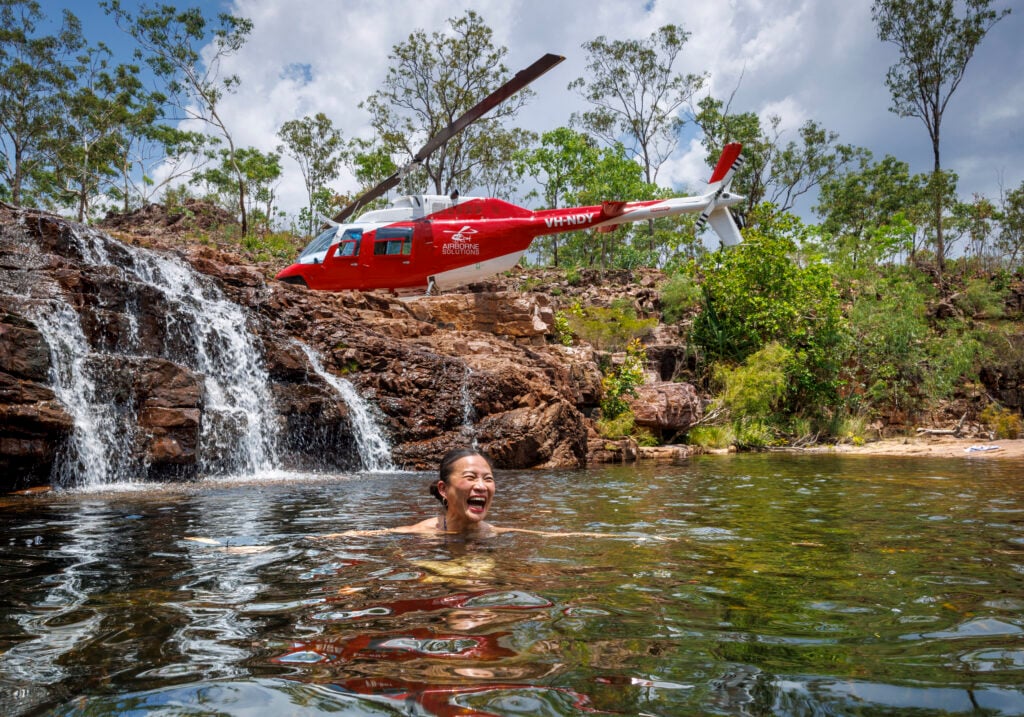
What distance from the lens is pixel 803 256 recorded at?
26.3m

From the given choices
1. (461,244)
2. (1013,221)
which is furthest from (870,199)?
(461,244)

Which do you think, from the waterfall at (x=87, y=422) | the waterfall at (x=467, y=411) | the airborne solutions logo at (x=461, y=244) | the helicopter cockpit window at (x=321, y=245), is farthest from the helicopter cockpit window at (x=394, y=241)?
the waterfall at (x=87, y=422)

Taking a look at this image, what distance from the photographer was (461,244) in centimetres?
1805

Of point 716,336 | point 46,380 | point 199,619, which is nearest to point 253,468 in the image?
point 46,380

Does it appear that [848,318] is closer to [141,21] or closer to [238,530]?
[238,530]

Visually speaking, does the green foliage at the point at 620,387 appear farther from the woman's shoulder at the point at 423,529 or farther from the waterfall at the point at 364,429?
the woman's shoulder at the point at 423,529

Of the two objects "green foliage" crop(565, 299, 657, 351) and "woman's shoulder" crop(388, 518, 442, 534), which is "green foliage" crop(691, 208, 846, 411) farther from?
"woman's shoulder" crop(388, 518, 442, 534)

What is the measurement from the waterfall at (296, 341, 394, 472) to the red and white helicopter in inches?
197

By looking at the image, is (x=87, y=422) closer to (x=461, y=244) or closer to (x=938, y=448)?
(x=461, y=244)

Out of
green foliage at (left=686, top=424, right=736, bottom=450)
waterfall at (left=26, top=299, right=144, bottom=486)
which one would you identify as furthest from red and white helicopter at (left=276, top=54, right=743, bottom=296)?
waterfall at (left=26, top=299, right=144, bottom=486)

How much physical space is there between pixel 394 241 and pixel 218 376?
671 centimetres

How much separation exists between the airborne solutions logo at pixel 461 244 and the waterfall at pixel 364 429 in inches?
236

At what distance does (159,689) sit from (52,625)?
1034 mm

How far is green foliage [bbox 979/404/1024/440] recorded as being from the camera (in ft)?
67.4
